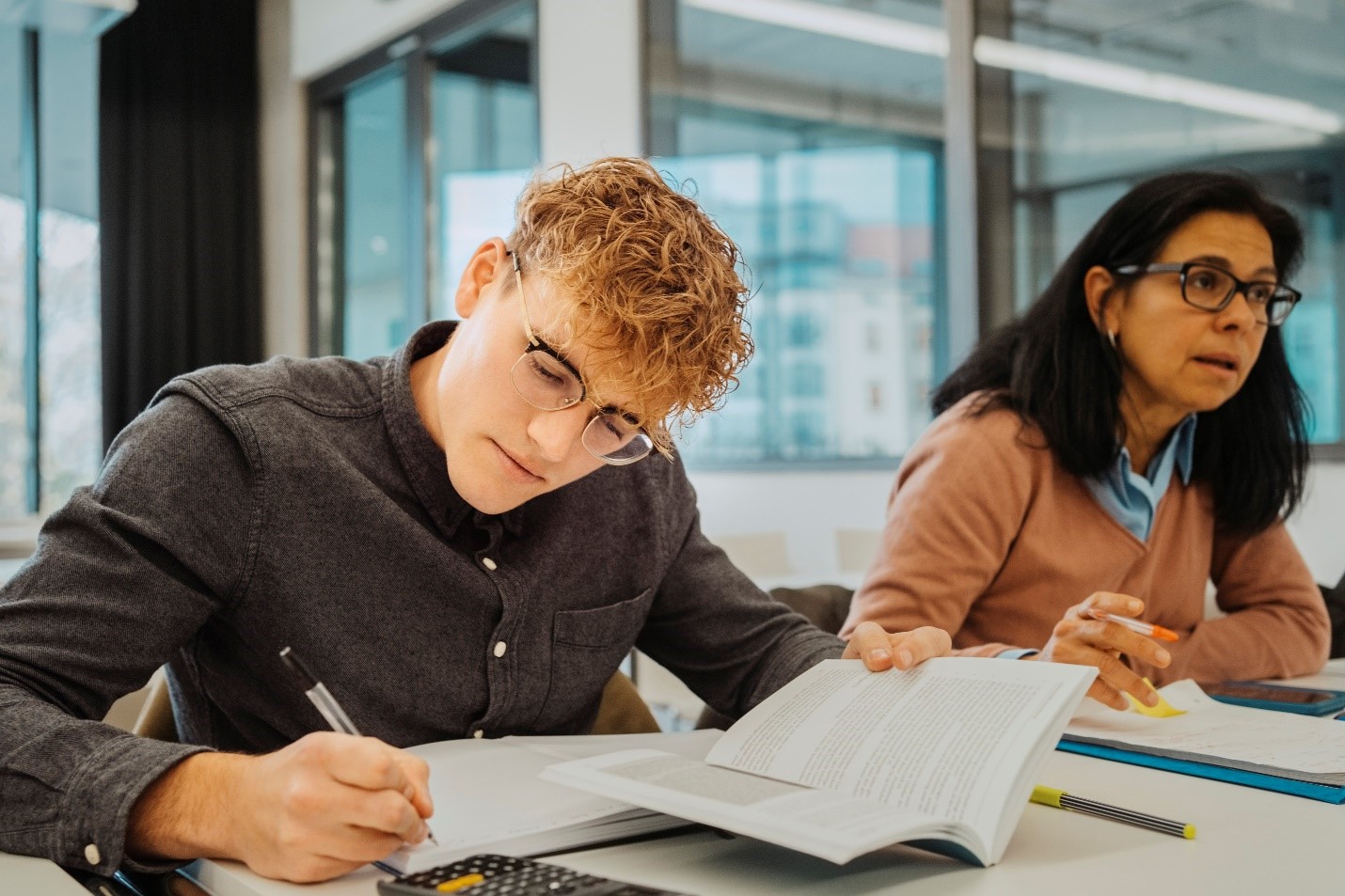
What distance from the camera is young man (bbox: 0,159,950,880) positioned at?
89cm

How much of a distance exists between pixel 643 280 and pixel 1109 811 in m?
0.58

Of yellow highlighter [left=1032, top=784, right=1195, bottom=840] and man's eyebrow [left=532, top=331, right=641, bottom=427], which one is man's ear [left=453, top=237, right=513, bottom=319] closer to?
man's eyebrow [left=532, top=331, right=641, bottom=427]

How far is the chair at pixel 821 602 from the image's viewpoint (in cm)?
182

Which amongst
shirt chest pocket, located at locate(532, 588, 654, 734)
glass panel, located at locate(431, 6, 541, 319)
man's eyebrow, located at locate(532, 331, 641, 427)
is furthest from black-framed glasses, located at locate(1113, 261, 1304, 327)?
glass panel, located at locate(431, 6, 541, 319)

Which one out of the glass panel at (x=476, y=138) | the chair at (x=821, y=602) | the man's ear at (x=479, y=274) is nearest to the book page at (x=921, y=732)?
the man's ear at (x=479, y=274)

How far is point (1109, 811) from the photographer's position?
0.98m

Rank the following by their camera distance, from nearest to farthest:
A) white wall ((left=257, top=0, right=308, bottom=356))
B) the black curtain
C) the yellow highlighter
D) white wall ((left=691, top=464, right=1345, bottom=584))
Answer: the yellow highlighter < white wall ((left=691, top=464, right=1345, bottom=584)) < the black curtain < white wall ((left=257, top=0, right=308, bottom=356))

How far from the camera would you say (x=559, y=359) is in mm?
1075

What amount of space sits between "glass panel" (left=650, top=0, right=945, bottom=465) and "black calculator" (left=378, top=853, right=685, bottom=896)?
3.24 meters

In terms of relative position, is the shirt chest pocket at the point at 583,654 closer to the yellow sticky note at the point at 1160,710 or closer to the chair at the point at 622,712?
the chair at the point at 622,712

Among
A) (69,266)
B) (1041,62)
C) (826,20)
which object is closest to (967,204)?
(1041,62)

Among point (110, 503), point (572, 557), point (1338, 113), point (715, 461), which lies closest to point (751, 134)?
point (715, 461)

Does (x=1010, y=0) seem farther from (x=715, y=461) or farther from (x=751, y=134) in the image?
(x=715, y=461)

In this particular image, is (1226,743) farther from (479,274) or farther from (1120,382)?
(479,274)
